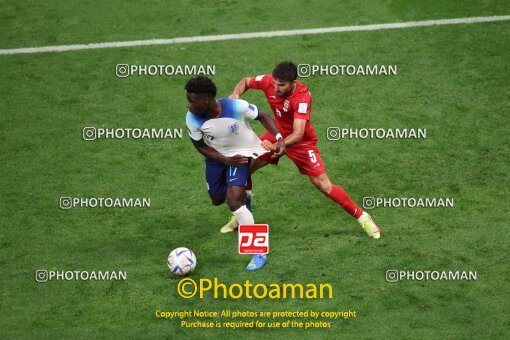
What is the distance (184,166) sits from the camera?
533 inches

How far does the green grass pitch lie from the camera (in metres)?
10.4

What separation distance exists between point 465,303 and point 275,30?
298 inches

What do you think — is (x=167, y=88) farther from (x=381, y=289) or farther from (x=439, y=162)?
(x=381, y=289)

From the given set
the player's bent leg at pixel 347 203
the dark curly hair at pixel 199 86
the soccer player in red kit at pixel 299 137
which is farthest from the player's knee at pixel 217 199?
the dark curly hair at pixel 199 86

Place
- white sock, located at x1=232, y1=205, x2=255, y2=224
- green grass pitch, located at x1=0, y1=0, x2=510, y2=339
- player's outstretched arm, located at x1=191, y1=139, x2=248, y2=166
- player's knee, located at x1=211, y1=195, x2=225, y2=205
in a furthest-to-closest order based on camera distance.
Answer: player's knee, located at x1=211, y1=195, x2=225, y2=205 < white sock, located at x1=232, y1=205, x2=255, y2=224 < player's outstretched arm, located at x1=191, y1=139, x2=248, y2=166 < green grass pitch, located at x1=0, y1=0, x2=510, y2=339

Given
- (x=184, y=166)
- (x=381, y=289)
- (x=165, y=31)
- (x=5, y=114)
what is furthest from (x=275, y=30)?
(x=381, y=289)

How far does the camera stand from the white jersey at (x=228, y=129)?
10906mm

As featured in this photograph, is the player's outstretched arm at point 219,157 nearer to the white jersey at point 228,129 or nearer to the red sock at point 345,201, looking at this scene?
the white jersey at point 228,129

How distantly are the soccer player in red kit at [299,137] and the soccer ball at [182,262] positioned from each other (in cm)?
112

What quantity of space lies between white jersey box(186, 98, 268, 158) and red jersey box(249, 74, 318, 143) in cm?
56

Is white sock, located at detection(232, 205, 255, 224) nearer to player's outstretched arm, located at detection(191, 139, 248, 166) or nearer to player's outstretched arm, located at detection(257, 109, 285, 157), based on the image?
player's outstretched arm, located at detection(191, 139, 248, 166)

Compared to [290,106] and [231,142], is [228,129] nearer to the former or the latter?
[231,142]

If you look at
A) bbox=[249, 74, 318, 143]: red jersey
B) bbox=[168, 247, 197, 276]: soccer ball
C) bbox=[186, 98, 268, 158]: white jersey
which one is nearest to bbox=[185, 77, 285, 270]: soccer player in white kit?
bbox=[186, 98, 268, 158]: white jersey

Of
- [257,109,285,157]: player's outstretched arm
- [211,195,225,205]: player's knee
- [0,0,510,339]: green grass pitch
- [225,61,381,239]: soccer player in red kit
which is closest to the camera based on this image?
[0,0,510,339]: green grass pitch
